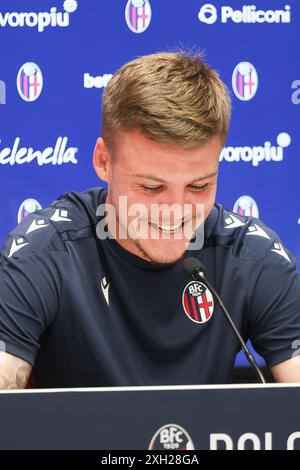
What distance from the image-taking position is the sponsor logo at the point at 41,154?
233 centimetres

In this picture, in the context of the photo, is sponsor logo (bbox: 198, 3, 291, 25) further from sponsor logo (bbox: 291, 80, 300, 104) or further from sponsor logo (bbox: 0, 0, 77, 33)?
sponsor logo (bbox: 0, 0, 77, 33)

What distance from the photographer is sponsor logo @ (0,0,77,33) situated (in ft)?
7.68

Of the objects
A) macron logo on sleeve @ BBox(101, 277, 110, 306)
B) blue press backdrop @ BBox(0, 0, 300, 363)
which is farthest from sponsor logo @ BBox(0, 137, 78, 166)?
macron logo on sleeve @ BBox(101, 277, 110, 306)

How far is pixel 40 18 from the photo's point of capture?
235cm

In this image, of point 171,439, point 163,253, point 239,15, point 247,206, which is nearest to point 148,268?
point 163,253

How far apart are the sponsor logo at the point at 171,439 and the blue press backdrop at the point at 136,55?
156cm

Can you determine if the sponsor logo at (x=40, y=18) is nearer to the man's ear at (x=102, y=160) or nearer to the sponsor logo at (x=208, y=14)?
the sponsor logo at (x=208, y=14)

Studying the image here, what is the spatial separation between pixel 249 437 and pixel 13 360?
23.7 inches

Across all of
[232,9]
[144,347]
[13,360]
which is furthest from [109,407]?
[232,9]

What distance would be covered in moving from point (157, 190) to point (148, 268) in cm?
19

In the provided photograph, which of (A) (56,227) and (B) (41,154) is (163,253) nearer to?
(A) (56,227)

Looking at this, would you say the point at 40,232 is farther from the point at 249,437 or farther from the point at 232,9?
the point at 232,9

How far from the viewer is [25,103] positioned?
92.6 inches

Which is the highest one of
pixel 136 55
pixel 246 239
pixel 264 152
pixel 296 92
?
pixel 136 55
